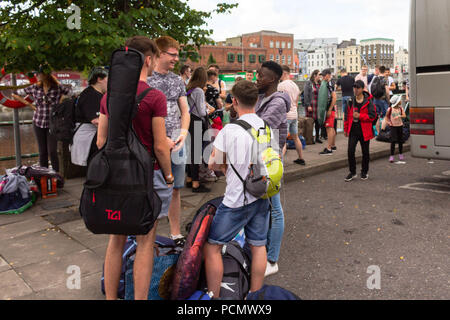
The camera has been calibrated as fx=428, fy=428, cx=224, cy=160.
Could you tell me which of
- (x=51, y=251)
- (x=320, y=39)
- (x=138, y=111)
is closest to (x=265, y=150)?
(x=138, y=111)

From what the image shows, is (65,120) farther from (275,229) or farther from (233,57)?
(233,57)

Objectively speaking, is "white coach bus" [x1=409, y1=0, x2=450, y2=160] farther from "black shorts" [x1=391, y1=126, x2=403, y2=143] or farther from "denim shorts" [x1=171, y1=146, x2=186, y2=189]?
"denim shorts" [x1=171, y1=146, x2=186, y2=189]

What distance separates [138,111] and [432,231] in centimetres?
383

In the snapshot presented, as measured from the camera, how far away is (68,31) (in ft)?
17.1

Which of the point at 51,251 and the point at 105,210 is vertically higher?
the point at 105,210

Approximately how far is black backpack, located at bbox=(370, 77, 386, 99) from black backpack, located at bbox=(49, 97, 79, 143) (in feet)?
29.0

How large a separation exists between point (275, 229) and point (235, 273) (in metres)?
0.68

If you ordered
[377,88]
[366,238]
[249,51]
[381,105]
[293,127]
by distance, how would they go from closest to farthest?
[366,238] < [293,127] < [377,88] < [381,105] < [249,51]

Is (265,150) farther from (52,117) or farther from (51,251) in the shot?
(52,117)

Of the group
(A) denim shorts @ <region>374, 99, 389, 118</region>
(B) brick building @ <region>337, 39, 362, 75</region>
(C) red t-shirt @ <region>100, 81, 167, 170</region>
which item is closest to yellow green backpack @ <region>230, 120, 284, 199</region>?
(C) red t-shirt @ <region>100, 81, 167, 170</region>

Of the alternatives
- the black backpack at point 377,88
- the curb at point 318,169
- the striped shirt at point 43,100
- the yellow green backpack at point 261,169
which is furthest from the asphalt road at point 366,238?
the black backpack at point 377,88

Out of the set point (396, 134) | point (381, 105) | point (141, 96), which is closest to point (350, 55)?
point (381, 105)

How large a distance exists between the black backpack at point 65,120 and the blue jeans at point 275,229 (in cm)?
322

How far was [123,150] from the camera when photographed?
2.63m
